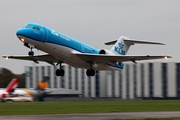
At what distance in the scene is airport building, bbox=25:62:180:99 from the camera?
71438 millimetres

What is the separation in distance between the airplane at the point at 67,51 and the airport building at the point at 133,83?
26061mm

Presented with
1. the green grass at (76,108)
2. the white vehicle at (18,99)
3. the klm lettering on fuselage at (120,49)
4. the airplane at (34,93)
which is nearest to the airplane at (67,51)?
the klm lettering on fuselage at (120,49)

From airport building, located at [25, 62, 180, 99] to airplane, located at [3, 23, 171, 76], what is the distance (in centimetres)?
2606

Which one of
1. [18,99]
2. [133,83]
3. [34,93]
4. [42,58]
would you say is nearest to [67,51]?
[42,58]

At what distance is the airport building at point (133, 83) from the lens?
7144cm

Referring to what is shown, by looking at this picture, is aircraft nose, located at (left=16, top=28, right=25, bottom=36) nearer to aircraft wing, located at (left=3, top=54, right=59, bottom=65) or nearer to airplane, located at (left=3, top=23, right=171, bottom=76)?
airplane, located at (left=3, top=23, right=171, bottom=76)

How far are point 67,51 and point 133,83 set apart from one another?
3674 centimetres

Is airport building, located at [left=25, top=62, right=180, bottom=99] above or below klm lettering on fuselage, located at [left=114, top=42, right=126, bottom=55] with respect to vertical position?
below

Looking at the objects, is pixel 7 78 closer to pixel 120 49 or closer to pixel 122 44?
pixel 122 44

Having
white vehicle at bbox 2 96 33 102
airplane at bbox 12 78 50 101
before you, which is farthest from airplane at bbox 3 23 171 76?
airplane at bbox 12 78 50 101

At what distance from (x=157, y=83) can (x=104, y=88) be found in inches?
391

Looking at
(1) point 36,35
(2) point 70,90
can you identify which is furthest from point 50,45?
(2) point 70,90

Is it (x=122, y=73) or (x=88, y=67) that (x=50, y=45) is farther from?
(x=122, y=73)

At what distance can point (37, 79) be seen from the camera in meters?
85.3
